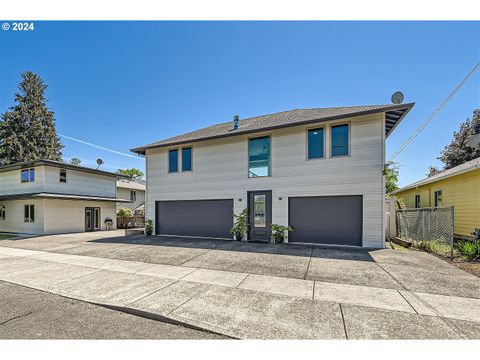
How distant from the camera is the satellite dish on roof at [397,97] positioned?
31.3ft

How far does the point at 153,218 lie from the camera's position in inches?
516

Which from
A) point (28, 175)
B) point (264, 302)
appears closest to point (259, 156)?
point (264, 302)

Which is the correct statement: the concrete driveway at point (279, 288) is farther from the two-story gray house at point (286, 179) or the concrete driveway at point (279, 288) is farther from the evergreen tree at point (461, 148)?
the evergreen tree at point (461, 148)

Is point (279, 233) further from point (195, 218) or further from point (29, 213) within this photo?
point (29, 213)

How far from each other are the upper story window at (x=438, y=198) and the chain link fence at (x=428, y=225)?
4199 millimetres

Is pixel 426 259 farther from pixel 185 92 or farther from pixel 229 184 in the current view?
pixel 185 92

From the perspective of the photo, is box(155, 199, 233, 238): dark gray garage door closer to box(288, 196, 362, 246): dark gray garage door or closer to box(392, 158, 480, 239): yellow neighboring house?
box(288, 196, 362, 246): dark gray garage door

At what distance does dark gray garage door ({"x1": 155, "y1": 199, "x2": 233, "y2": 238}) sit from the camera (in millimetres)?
11438

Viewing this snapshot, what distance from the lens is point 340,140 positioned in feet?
31.3

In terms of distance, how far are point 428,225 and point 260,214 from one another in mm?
6711

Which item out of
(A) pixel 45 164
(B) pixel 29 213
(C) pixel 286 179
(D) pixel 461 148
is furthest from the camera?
(D) pixel 461 148

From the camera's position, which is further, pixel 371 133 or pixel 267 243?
pixel 267 243
